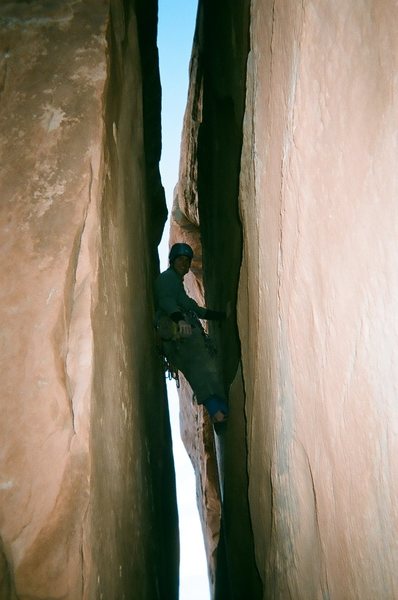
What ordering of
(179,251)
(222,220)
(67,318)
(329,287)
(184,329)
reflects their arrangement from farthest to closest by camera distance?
(222,220), (179,251), (184,329), (67,318), (329,287)

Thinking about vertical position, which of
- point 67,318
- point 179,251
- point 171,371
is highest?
point 179,251

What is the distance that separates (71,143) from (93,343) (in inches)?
43.8

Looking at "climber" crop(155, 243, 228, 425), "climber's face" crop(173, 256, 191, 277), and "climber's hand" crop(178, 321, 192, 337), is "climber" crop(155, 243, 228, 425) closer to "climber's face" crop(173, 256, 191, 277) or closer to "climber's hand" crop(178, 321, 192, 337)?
"climber's hand" crop(178, 321, 192, 337)

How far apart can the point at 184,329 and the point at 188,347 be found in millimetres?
217

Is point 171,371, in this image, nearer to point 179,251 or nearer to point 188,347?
point 188,347

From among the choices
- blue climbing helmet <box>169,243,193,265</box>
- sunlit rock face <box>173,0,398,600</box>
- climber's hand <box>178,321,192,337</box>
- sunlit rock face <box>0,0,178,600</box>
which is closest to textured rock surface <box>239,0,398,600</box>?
sunlit rock face <box>173,0,398,600</box>

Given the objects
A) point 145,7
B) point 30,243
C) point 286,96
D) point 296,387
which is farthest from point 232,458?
point 145,7

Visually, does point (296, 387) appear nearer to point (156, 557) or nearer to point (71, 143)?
point (71, 143)

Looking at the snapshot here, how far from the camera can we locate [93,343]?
2188 millimetres

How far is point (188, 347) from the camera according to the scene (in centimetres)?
486

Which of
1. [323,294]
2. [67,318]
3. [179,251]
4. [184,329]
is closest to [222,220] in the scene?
[179,251]

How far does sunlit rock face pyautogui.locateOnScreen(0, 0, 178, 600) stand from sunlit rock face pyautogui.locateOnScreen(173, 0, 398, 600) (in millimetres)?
886

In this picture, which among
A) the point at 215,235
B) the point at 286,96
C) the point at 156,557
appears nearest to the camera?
the point at 286,96

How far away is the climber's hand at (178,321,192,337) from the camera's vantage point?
4.76 meters
